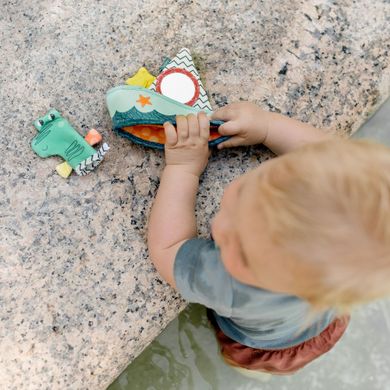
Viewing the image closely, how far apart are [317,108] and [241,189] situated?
1.61 ft

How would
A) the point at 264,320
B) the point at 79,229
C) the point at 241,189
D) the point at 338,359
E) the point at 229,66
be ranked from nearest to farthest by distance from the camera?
the point at 241,189 → the point at 264,320 → the point at 79,229 → the point at 229,66 → the point at 338,359

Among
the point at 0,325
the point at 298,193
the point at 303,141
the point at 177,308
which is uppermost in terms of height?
the point at 298,193

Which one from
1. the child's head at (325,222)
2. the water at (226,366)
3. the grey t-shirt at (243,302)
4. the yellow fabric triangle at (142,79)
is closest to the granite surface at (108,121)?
the yellow fabric triangle at (142,79)

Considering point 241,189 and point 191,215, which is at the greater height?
point 241,189

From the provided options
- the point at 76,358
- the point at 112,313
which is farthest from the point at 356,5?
the point at 76,358

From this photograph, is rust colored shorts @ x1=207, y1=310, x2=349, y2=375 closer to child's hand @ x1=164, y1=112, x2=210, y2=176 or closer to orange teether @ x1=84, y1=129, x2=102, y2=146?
child's hand @ x1=164, y1=112, x2=210, y2=176

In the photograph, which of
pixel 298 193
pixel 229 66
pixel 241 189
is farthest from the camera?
pixel 229 66

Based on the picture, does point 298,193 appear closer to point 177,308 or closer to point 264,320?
point 264,320

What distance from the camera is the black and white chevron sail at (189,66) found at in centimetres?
120

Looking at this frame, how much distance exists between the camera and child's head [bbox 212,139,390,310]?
0.72 metres

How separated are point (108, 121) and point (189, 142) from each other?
189mm

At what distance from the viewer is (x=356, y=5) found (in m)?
1.29

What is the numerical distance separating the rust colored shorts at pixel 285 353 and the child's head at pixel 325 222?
0.40 m

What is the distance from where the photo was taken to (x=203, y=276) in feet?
3.28
